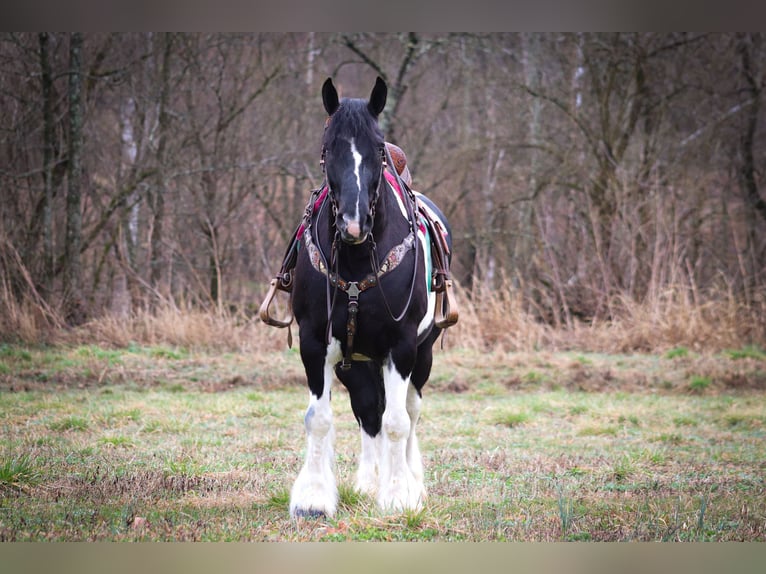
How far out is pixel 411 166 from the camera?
1586 centimetres

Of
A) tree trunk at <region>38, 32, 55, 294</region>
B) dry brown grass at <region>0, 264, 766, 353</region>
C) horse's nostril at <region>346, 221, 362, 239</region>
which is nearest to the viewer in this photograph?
horse's nostril at <region>346, 221, 362, 239</region>

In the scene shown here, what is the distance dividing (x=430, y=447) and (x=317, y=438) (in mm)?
2364

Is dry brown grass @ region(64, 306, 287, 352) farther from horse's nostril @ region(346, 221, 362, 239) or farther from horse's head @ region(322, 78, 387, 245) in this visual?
horse's nostril @ region(346, 221, 362, 239)

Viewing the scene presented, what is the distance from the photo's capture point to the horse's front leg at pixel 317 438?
14.3 ft

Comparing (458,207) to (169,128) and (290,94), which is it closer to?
(290,94)

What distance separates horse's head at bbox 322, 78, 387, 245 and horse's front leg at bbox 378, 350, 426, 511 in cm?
76

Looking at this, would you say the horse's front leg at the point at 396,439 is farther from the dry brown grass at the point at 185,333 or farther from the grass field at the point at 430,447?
the dry brown grass at the point at 185,333

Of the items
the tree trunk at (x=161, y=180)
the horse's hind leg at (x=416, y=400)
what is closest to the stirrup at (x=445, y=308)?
the horse's hind leg at (x=416, y=400)

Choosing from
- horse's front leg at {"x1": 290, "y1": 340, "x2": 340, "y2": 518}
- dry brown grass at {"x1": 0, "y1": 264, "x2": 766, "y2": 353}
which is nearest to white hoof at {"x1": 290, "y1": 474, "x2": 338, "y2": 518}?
horse's front leg at {"x1": 290, "y1": 340, "x2": 340, "y2": 518}

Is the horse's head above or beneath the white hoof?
above

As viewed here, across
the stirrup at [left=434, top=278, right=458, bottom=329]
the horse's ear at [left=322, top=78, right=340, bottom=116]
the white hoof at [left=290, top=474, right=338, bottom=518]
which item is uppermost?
the horse's ear at [left=322, top=78, right=340, bottom=116]

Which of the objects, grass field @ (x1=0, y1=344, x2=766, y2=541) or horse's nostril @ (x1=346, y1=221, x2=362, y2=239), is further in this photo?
grass field @ (x1=0, y1=344, x2=766, y2=541)

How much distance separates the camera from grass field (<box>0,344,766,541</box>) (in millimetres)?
4223

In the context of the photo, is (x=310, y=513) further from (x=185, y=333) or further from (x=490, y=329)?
(x=490, y=329)
